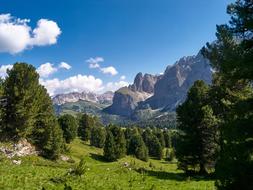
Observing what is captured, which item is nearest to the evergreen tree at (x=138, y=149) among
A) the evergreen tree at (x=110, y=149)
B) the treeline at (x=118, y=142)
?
the treeline at (x=118, y=142)

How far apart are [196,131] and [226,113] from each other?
5115 mm

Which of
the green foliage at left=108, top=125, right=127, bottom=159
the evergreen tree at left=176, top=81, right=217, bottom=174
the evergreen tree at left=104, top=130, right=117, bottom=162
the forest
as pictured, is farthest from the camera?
the green foliage at left=108, top=125, right=127, bottom=159

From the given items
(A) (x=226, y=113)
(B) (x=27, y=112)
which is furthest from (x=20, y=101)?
(A) (x=226, y=113)

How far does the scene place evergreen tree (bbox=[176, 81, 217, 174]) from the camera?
4219 centimetres

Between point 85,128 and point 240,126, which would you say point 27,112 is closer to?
point 240,126

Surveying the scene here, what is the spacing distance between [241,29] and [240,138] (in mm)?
6842

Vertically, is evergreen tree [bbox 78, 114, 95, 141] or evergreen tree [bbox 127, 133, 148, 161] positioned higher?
evergreen tree [bbox 78, 114, 95, 141]

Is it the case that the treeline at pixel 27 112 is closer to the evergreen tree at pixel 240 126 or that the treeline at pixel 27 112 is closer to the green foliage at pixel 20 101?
the green foliage at pixel 20 101

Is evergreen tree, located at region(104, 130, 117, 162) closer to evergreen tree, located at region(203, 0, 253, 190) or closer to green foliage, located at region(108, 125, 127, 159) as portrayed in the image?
green foliage, located at region(108, 125, 127, 159)

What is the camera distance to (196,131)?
1704 inches

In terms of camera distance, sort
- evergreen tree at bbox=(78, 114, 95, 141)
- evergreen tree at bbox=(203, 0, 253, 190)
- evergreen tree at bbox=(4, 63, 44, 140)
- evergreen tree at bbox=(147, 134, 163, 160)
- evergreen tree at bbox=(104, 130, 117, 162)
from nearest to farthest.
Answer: evergreen tree at bbox=(203, 0, 253, 190)
evergreen tree at bbox=(4, 63, 44, 140)
evergreen tree at bbox=(104, 130, 117, 162)
evergreen tree at bbox=(147, 134, 163, 160)
evergreen tree at bbox=(78, 114, 95, 141)

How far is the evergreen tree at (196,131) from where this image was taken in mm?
42188

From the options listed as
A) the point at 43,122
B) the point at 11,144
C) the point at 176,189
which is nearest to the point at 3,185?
the point at 176,189

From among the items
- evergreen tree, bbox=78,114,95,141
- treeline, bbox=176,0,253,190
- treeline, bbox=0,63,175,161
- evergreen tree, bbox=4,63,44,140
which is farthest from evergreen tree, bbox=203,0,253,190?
evergreen tree, bbox=78,114,95,141
